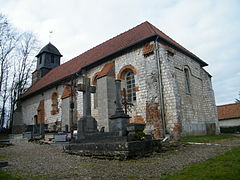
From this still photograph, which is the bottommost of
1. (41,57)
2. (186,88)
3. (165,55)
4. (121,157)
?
(121,157)

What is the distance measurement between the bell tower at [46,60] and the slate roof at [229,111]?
23.7 meters

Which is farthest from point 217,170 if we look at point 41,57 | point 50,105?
point 41,57

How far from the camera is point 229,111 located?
27406 millimetres

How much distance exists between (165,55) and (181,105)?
9.80ft

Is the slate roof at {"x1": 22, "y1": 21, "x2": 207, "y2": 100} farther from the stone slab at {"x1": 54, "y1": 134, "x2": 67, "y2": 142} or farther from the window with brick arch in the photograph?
the stone slab at {"x1": 54, "y1": 134, "x2": 67, "y2": 142}

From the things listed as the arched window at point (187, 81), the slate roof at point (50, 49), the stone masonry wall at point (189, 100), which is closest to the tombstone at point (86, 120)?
the stone masonry wall at point (189, 100)

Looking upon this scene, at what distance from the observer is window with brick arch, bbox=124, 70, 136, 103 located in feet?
41.7

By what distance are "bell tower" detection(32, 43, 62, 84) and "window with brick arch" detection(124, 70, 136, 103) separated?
665 inches

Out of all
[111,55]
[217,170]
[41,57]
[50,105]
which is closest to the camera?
[217,170]

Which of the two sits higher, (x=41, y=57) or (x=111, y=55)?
(x=41, y=57)

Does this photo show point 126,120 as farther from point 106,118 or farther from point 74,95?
point 74,95

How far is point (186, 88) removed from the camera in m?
12.8

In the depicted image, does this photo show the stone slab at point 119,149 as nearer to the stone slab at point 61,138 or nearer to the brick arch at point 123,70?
the stone slab at point 61,138

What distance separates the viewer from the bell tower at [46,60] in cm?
2664
